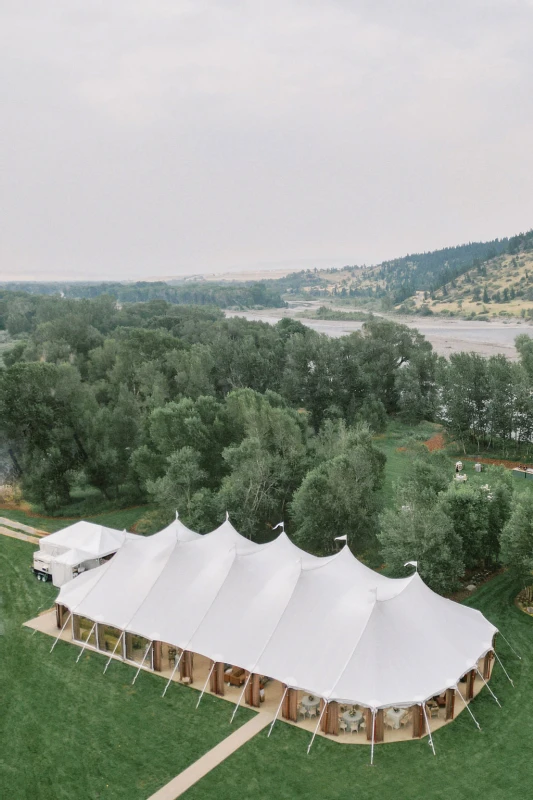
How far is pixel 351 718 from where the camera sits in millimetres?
17938

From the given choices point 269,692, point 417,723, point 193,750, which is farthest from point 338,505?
point 193,750

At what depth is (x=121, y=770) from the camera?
1667 cm

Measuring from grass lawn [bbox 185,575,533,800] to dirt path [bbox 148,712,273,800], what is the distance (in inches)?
7.8

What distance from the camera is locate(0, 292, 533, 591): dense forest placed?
28344 mm

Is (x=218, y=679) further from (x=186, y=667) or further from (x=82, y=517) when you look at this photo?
(x=82, y=517)

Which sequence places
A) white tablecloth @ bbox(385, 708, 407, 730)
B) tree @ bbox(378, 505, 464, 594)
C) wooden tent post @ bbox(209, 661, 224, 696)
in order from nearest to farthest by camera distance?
white tablecloth @ bbox(385, 708, 407, 730) < wooden tent post @ bbox(209, 661, 224, 696) < tree @ bbox(378, 505, 464, 594)

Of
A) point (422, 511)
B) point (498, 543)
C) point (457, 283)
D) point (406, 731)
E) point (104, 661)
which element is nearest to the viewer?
point (406, 731)

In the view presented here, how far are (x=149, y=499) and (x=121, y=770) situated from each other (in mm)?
22751

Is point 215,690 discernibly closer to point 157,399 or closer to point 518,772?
point 518,772

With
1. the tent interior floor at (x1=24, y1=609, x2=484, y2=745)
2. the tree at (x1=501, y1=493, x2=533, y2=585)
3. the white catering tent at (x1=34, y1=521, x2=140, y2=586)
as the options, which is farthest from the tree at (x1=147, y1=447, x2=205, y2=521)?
the tree at (x1=501, y1=493, x2=533, y2=585)

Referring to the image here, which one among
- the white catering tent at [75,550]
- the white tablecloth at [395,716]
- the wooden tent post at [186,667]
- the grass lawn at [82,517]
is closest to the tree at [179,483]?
the white catering tent at [75,550]

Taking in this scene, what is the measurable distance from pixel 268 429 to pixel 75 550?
40.1 feet

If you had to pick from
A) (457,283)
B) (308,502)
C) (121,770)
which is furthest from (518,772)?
(457,283)

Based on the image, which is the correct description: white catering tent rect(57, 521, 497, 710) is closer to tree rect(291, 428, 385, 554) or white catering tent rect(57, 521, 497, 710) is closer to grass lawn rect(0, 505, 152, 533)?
tree rect(291, 428, 385, 554)
